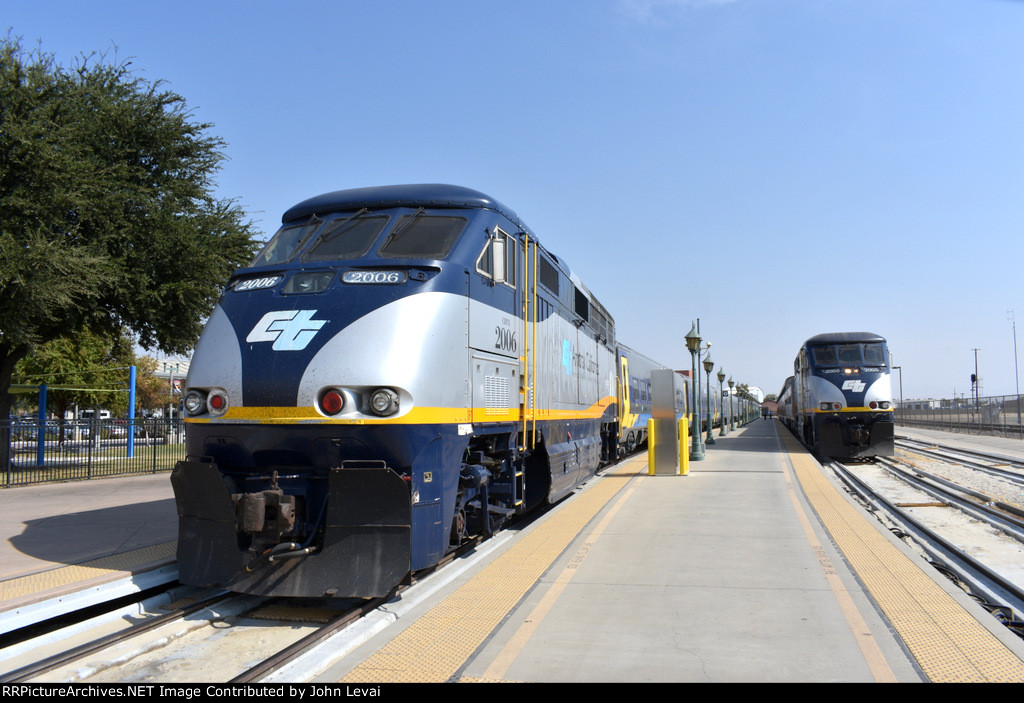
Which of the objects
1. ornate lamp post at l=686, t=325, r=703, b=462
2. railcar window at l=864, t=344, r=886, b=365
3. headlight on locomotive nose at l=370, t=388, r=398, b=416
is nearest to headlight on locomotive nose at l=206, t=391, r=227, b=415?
headlight on locomotive nose at l=370, t=388, r=398, b=416

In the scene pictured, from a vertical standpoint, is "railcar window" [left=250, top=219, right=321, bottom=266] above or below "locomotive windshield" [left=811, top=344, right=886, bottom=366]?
above

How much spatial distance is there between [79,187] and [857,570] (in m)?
17.2

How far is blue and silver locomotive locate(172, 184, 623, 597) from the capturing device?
5.81 metres

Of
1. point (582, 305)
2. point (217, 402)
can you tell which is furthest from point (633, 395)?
point (217, 402)

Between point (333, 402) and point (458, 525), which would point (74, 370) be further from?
point (333, 402)

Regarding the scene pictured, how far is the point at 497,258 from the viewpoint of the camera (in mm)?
7512

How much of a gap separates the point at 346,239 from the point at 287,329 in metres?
1.28

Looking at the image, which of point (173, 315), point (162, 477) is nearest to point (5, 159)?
point (173, 315)

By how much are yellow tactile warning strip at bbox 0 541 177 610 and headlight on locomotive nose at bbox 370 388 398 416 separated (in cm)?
288

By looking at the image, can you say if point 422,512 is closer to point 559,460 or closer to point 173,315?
point 559,460

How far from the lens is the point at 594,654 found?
4.93 m

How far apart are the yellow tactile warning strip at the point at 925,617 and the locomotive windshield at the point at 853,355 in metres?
12.9

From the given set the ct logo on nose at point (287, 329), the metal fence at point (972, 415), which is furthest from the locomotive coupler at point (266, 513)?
the metal fence at point (972, 415)

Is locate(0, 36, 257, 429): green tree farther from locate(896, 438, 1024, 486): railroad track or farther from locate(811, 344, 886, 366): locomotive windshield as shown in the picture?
locate(896, 438, 1024, 486): railroad track
